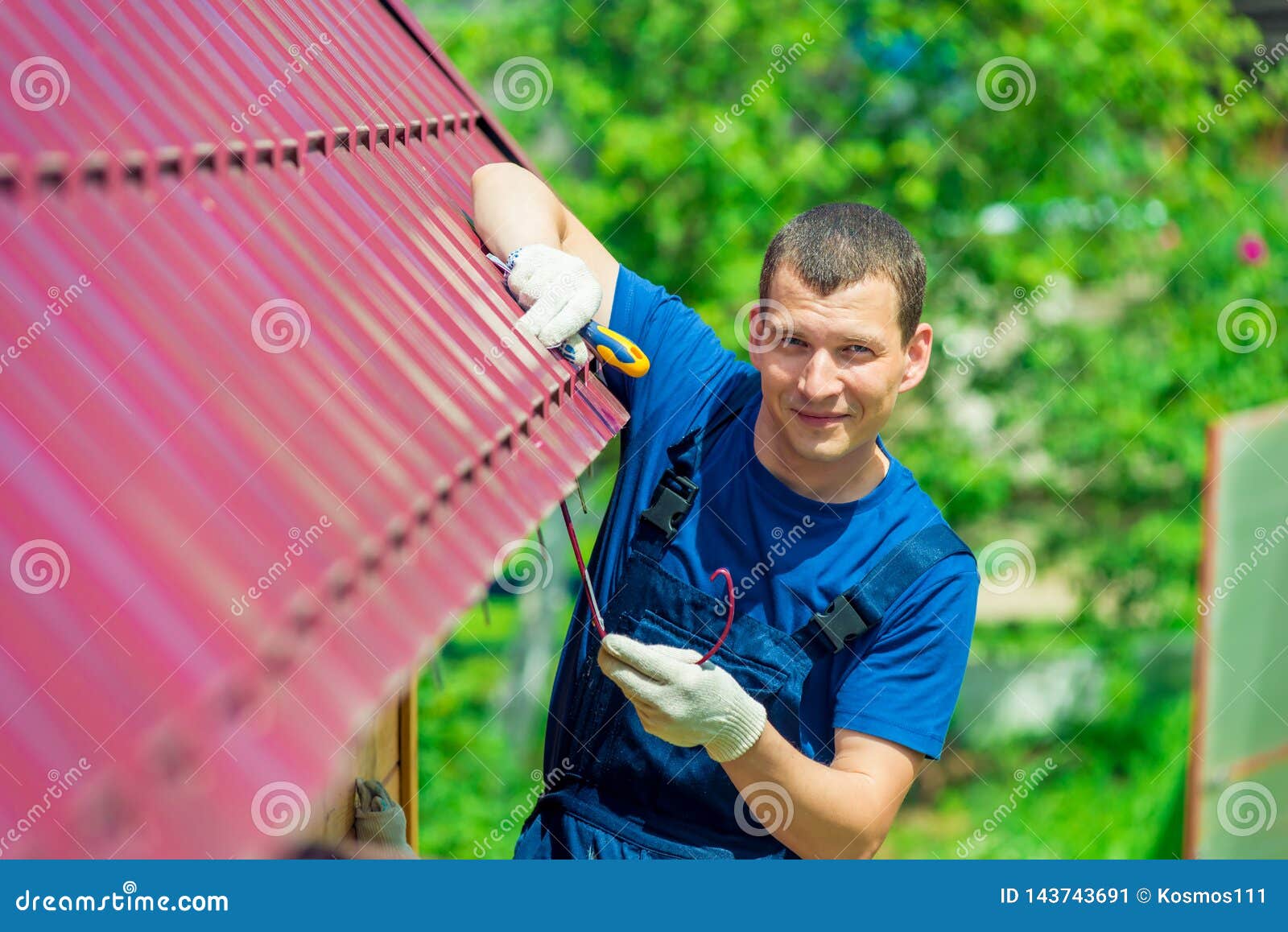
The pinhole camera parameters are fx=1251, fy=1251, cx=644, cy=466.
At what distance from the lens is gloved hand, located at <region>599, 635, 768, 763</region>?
7.06 feet

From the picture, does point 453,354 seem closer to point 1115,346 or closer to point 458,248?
point 458,248

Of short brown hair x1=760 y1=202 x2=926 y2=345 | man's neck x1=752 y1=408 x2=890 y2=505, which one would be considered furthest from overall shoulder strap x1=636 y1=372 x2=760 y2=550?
short brown hair x1=760 y1=202 x2=926 y2=345

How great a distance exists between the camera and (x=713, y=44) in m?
6.27

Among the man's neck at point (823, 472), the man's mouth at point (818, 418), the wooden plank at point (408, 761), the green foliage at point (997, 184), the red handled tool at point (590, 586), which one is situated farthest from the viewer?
the green foliage at point (997, 184)

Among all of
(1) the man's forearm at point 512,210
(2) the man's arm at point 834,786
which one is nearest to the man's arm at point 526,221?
(1) the man's forearm at point 512,210

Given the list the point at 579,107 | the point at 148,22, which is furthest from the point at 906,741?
the point at 579,107

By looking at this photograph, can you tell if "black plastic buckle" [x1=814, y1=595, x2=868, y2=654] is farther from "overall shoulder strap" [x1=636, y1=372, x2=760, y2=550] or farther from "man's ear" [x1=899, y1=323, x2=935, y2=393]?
"man's ear" [x1=899, y1=323, x2=935, y2=393]

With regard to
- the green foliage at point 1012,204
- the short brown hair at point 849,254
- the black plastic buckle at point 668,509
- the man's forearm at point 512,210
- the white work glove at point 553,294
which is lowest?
the green foliage at point 1012,204

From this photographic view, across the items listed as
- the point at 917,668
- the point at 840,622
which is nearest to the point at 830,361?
the point at 840,622

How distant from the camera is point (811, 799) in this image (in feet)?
7.56

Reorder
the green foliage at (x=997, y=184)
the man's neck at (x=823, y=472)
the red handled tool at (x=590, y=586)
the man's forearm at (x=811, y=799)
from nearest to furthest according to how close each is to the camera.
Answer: the red handled tool at (x=590, y=586) < the man's forearm at (x=811, y=799) < the man's neck at (x=823, y=472) < the green foliage at (x=997, y=184)

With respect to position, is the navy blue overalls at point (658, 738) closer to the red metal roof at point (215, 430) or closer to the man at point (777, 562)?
the man at point (777, 562)

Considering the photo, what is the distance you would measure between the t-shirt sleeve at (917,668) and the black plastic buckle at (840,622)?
0.06m

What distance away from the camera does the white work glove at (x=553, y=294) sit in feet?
7.57
